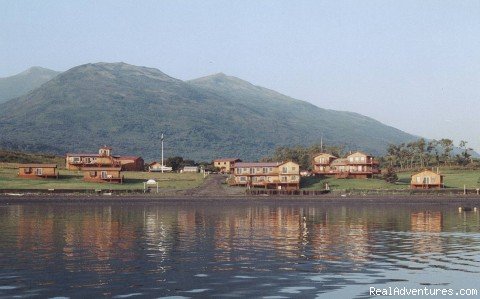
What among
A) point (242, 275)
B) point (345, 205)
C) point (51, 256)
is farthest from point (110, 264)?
point (345, 205)

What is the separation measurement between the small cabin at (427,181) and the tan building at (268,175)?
922 inches

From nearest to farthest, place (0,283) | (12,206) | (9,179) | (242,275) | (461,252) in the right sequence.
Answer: (0,283) < (242,275) < (461,252) < (12,206) < (9,179)

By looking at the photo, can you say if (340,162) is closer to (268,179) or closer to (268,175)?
(268,175)

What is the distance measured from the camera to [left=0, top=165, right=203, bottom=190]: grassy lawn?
403 ft

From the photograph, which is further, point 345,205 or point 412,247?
point 345,205

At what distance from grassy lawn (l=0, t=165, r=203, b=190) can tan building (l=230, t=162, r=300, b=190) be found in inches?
335

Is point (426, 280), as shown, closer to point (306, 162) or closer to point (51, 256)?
point (51, 256)

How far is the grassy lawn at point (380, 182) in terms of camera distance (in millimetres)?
129250

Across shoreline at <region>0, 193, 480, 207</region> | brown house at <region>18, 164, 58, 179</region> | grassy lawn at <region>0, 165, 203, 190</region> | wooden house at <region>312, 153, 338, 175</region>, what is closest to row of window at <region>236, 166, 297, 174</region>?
grassy lawn at <region>0, 165, 203, 190</region>

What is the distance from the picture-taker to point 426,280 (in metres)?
31.2

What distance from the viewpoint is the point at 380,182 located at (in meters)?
134

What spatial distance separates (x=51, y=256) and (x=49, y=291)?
11391 mm

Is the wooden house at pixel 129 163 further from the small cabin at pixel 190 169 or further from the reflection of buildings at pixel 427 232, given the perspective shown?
the reflection of buildings at pixel 427 232

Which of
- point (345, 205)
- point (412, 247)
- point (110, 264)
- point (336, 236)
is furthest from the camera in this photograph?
point (345, 205)
